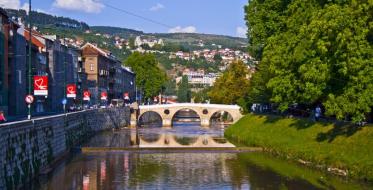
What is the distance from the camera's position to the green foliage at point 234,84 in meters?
120

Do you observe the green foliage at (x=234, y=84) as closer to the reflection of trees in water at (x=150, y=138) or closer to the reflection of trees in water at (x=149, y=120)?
the reflection of trees in water at (x=149, y=120)

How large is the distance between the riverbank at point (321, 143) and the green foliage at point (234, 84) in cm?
4835

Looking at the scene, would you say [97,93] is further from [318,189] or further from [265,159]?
[318,189]

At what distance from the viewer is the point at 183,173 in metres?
44.2

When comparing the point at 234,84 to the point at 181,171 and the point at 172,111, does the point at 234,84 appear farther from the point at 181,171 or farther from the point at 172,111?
the point at 181,171

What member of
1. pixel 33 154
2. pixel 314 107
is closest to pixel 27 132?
pixel 33 154

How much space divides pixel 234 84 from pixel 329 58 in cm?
8059

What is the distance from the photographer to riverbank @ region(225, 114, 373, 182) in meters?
38.6

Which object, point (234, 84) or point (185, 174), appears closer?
point (185, 174)

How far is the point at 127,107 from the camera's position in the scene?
124 meters

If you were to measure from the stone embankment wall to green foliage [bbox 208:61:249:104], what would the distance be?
5246 cm

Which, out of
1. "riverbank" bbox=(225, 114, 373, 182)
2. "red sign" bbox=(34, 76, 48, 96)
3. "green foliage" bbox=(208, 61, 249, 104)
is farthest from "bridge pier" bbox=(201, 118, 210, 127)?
"red sign" bbox=(34, 76, 48, 96)

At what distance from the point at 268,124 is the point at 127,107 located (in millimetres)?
57521

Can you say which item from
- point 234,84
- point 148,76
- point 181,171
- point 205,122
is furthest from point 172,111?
point 181,171
